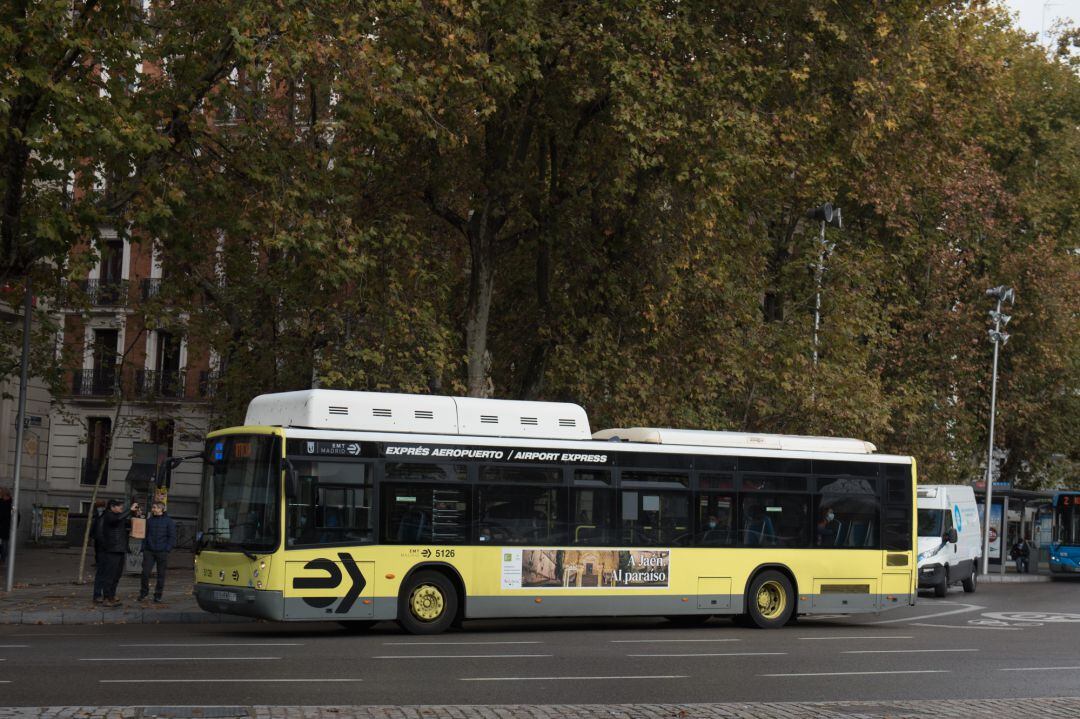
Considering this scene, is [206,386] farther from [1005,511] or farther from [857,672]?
[857,672]

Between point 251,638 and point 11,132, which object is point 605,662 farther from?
point 11,132

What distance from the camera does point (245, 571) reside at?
59.6 feet

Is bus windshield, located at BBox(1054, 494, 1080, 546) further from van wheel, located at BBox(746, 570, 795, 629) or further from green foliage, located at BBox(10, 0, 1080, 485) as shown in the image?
van wheel, located at BBox(746, 570, 795, 629)

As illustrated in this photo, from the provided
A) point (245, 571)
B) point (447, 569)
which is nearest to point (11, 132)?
point (245, 571)

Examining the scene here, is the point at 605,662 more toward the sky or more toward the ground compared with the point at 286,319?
more toward the ground

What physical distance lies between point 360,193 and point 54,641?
12934 mm

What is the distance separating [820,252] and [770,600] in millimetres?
14161

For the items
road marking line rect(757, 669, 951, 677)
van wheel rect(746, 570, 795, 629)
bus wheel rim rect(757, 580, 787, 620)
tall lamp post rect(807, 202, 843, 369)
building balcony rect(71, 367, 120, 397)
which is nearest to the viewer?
road marking line rect(757, 669, 951, 677)

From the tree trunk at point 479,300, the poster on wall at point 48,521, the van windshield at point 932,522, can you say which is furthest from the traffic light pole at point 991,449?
the poster on wall at point 48,521

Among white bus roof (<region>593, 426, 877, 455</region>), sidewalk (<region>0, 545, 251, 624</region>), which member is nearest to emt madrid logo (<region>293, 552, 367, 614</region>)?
sidewalk (<region>0, 545, 251, 624</region>)

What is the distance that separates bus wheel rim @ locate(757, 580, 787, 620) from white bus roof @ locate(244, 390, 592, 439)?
383 cm

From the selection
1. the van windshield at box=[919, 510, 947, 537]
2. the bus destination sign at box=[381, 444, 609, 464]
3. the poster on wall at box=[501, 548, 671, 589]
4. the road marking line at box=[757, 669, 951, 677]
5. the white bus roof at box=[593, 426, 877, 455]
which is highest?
the white bus roof at box=[593, 426, 877, 455]

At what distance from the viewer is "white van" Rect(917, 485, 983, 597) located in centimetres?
3338

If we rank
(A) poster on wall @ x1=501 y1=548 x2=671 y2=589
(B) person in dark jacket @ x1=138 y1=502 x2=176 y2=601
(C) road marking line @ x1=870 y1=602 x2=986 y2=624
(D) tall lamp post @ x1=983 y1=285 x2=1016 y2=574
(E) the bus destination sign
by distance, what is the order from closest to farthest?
(E) the bus destination sign, (A) poster on wall @ x1=501 y1=548 x2=671 y2=589, (B) person in dark jacket @ x1=138 y1=502 x2=176 y2=601, (C) road marking line @ x1=870 y1=602 x2=986 y2=624, (D) tall lamp post @ x1=983 y1=285 x2=1016 y2=574
